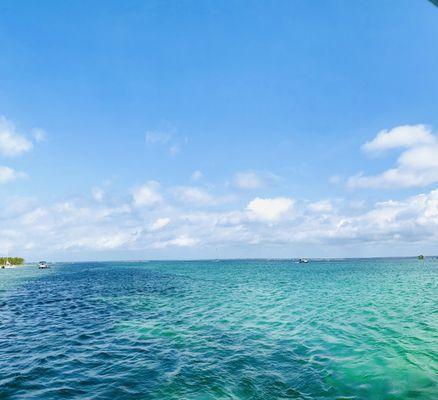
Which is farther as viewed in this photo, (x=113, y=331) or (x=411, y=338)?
(x=113, y=331)

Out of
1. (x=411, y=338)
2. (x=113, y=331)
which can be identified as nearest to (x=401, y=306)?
(x=411, y=338)

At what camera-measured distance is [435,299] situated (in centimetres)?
3944

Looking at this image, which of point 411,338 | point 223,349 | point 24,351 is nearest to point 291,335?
point 223,349

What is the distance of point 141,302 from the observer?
40125 millimetres

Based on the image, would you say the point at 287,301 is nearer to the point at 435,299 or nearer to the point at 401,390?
the point at 435,299

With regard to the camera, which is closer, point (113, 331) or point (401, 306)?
point (113, 331)

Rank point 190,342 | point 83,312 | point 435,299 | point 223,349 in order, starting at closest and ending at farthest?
1. point 223,349
2. point 190,342
3. point 83,312
4. point 435,299

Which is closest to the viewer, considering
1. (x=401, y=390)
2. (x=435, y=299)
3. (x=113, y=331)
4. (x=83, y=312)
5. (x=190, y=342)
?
(x=401, y=390)

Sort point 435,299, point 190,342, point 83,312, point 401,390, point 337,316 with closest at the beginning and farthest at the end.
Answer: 1. point 401,390
2. point 190,342
3. point 337,316
4. point 83,312
5. point 435,299

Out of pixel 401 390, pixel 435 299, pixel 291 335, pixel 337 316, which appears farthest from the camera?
pixel 435 299

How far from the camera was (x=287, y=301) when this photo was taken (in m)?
40.3

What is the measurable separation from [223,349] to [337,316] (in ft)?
47.9

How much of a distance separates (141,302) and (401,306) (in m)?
28.9

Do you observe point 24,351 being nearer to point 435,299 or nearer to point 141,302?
point 141,302
